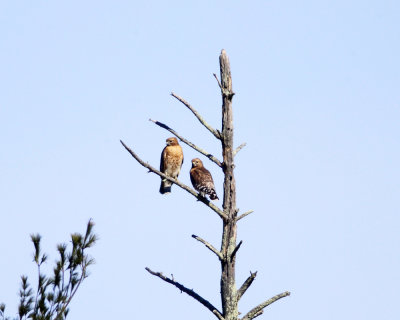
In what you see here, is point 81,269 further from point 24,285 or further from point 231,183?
point 231,183

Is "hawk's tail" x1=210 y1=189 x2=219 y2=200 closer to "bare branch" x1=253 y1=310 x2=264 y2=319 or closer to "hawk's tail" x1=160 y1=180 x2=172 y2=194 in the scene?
"hawk's tail" x1=160 y1=180 x2=172 y2=194

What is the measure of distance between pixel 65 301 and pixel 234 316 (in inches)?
67.5

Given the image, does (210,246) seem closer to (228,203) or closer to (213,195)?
(228,203)

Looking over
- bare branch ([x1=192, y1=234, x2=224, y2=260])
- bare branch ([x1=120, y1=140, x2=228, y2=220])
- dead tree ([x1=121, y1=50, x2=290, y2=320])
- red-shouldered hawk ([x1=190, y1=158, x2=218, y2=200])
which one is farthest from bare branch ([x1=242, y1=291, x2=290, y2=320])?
red-shouldered hawk ([x1=190, y1=158, x2=218, y2=200])

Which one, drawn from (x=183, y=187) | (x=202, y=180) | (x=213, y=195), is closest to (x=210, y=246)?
(x=183, y=187)

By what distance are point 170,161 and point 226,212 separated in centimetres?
550

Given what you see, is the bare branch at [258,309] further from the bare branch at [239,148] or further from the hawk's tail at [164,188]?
the hawk's tail at [164,188]

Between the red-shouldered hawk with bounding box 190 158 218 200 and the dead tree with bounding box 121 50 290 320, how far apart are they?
11.1 ft

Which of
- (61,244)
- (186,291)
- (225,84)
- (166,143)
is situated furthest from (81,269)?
(166,143)

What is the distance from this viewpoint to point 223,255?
29.8ft

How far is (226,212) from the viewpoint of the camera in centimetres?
914

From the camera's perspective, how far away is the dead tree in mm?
9023

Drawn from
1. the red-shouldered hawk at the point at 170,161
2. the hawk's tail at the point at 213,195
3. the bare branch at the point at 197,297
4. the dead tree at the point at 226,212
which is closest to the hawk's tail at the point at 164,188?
the red-shouldered hawk at the point at 170,161

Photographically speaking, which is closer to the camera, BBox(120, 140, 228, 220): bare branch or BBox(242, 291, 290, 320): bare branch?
BBox(242, 291, 290, 320): bare branch
